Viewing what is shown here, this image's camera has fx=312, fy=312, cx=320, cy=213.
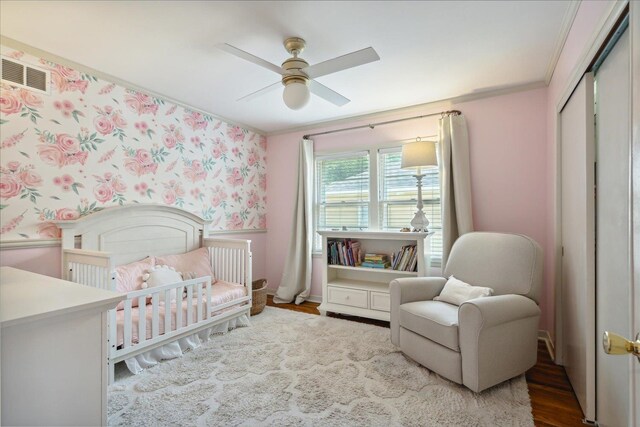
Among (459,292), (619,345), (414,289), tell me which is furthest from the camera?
(414,289)

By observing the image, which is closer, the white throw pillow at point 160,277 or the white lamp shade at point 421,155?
the white throw pillow at point 160,277

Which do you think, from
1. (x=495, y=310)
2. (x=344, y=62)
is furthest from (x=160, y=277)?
(x=495, y=310)

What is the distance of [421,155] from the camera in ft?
9.65

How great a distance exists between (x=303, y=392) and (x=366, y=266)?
163 cm

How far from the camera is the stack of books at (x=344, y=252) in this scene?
11.2 ft

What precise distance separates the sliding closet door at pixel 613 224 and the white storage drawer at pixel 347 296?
1.92 metres

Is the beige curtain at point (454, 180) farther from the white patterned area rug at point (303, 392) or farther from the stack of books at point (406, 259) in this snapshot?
the white patterned area rug at point (303, 392)

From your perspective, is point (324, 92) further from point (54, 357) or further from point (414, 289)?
point (54, 357)

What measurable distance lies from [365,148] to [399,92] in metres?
0.83

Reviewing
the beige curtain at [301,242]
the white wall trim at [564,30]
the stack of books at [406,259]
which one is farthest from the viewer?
the beige curtain at [301,242]

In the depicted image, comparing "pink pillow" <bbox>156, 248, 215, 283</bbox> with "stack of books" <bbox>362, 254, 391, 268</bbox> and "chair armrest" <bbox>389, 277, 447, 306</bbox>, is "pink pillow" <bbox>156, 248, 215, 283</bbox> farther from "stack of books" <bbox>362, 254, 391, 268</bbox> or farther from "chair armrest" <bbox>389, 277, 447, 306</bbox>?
"chair armrest" <bbox>389, 277, 447, 306</bbox>

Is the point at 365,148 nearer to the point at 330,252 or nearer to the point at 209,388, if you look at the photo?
the point at 330,252

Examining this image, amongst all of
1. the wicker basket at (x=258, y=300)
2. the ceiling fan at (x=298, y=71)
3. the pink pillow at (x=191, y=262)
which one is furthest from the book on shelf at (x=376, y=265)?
the ceiling fan at (x=298, y=71)

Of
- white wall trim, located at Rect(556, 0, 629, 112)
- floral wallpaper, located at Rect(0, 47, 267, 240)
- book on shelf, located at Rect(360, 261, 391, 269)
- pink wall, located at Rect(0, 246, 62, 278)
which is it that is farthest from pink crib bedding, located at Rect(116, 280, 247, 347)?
white wall trim, located at Rect(556, 0, 629, 112)
